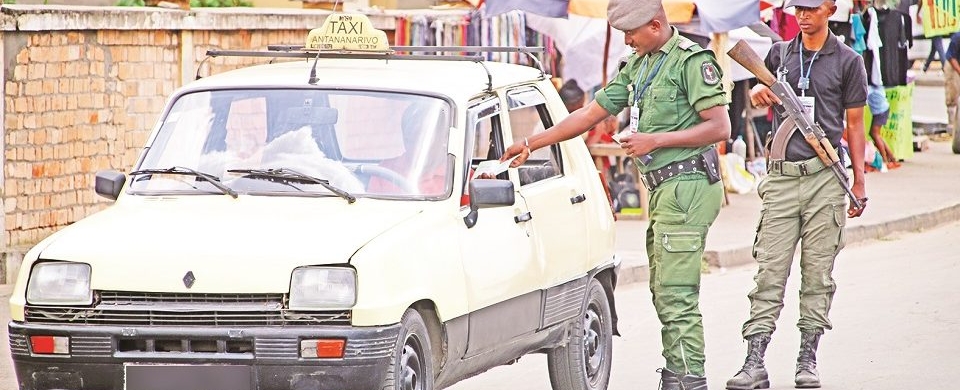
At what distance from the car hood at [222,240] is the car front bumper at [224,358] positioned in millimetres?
162

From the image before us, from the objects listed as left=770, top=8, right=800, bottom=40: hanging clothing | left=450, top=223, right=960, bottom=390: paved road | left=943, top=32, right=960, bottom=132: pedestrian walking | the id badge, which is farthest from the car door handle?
left=943, top=32, right=960, bottom=132: pedestrian walking

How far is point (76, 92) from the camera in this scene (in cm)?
1205

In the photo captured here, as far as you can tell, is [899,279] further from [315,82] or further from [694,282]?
[315,82]

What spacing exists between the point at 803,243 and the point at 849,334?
6.07ft

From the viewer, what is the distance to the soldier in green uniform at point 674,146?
7.07m

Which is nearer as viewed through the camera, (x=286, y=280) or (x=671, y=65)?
(x=286, y=280)

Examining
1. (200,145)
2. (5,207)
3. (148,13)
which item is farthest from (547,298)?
(148,13)

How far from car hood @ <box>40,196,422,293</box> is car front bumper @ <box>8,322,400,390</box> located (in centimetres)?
16

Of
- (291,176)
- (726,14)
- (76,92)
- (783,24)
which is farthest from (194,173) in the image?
(783,24)

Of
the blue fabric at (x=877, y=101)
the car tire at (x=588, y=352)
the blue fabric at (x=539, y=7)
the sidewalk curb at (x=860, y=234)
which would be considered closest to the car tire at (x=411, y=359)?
the car tire at (x=588, y=352)

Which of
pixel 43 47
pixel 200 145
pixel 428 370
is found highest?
pixel 43 47

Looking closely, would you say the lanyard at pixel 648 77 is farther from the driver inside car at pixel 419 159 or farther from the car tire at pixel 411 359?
the car tire at pixel 411 359

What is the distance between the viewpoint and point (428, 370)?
244 inches

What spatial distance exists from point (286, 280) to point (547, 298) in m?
1.78
